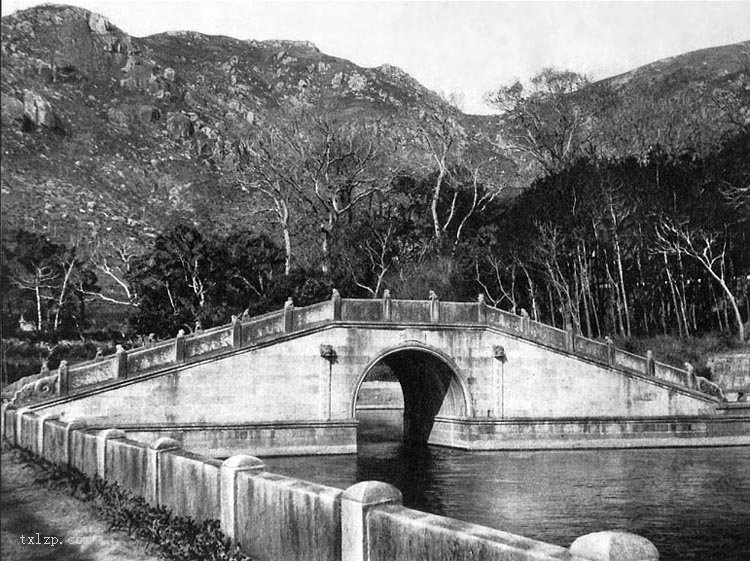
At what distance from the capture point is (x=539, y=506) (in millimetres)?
21312

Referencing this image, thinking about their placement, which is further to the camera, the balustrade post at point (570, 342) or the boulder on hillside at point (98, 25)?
the boulder on hillside at point (98, 25)

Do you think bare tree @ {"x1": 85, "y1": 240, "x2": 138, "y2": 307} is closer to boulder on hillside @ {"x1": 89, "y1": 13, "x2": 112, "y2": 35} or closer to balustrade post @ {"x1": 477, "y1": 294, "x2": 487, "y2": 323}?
boulder on hillside @ {"x1": 89, "y1": 13, "x2": 112, "y2": 35}

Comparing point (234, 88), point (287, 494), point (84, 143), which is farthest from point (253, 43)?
point (287, 494)

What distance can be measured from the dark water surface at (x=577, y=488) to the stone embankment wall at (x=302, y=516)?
8.56 m

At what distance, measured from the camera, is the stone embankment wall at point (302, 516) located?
21.0 feet

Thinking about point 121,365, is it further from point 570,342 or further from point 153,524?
point 570,342

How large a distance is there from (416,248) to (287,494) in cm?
4234

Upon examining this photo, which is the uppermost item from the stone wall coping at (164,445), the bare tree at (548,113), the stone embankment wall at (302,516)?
the bare tree at (548,113)

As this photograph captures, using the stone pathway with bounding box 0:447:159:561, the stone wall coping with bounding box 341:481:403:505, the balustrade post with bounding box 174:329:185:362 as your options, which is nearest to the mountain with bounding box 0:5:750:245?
the balustrade post with bounding box 174:329:185:362

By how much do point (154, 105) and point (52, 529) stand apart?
90.1 metres

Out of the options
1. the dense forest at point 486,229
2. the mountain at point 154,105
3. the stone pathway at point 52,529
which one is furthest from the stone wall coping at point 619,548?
the mountain at point 154,105

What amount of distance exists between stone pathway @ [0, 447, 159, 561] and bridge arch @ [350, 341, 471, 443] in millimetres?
16270

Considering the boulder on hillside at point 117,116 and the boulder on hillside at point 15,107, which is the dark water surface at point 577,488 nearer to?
the boulder on hillside at point 15,107

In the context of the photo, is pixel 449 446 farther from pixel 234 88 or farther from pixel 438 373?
pixel 234 88
